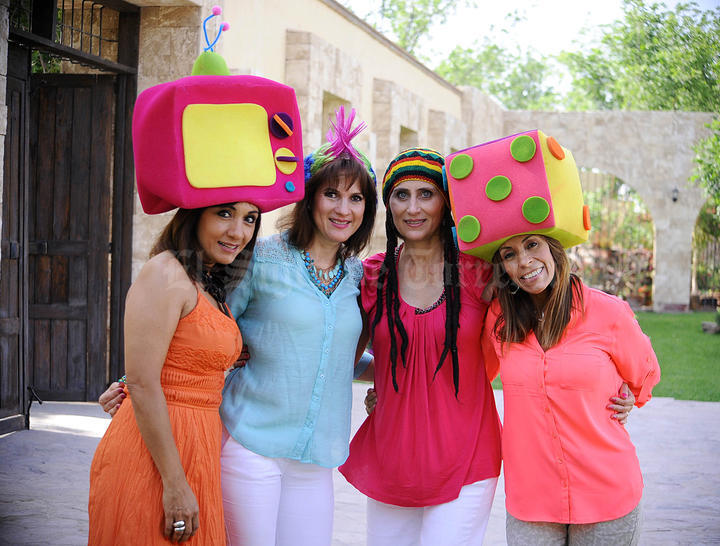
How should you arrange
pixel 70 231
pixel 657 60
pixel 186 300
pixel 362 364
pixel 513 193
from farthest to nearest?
pixel 657 60
pixel 70 231
pixel 362 364
pixel 513 193
pixel 186 300

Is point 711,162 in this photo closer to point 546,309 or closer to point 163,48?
point 163,48

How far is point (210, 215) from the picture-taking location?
2.20 meters

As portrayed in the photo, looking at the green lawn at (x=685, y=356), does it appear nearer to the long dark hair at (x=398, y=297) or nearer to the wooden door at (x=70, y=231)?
the wooden door at (x=70, y=231)

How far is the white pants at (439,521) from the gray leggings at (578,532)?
111 mm

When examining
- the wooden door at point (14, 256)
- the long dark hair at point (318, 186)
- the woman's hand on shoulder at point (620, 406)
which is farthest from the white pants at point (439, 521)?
the wooden door at point (14, 256)

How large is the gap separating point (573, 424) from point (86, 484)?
3.05m

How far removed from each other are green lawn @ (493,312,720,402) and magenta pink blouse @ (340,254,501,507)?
6.46m

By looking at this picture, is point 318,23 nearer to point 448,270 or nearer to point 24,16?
point 24,16

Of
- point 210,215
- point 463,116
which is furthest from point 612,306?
point 463,116

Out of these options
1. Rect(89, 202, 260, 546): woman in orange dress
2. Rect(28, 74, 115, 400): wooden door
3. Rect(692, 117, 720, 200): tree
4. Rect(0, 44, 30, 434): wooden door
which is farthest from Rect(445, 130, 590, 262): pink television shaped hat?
Rect(692, 117, 720, 200): tree

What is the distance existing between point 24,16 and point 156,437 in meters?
4.44

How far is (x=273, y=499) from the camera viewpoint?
7.69ft

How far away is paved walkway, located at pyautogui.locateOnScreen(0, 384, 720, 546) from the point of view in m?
3.86

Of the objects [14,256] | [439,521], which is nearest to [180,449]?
[439,521]
